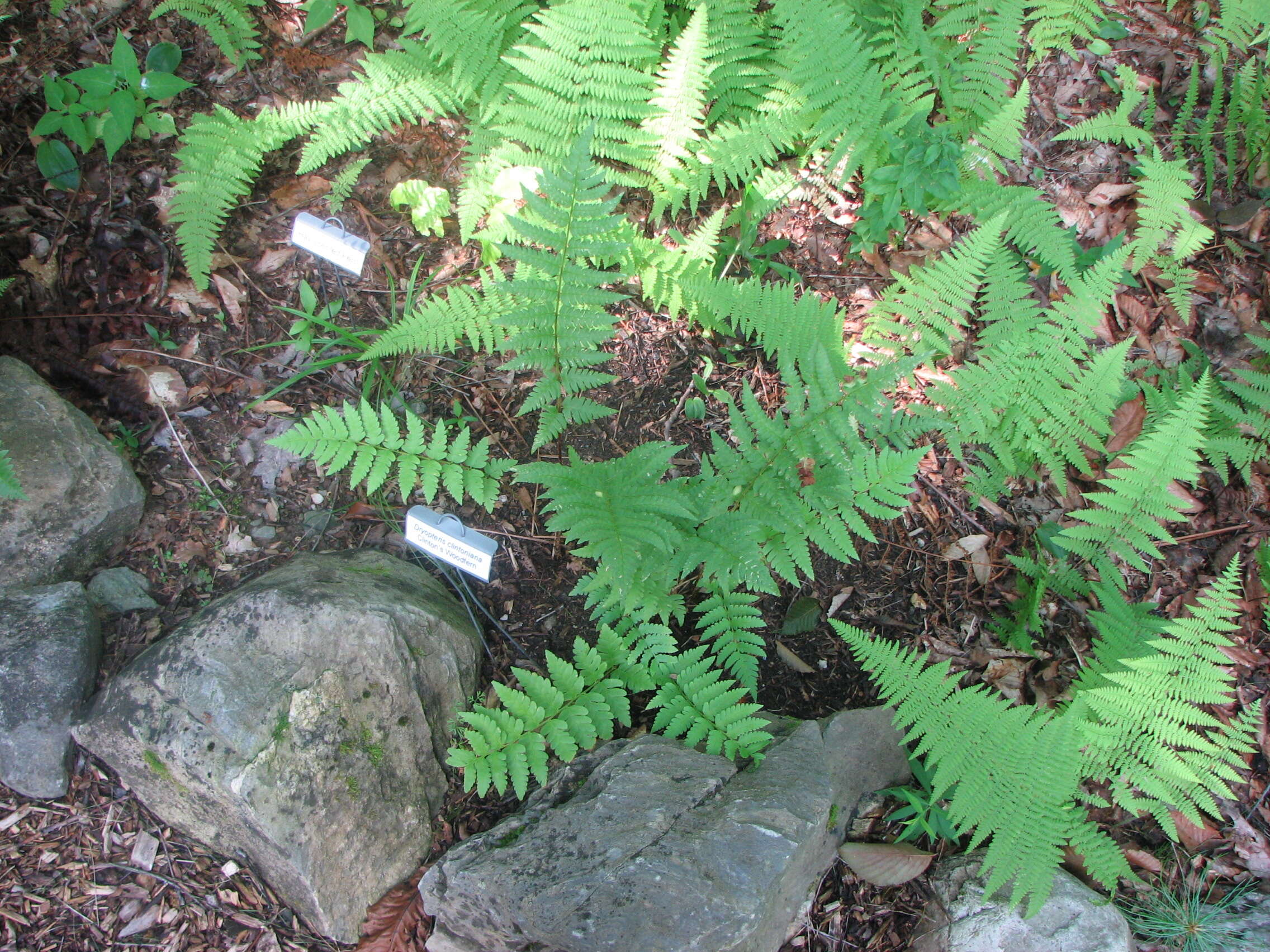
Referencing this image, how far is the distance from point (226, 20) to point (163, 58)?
1.19ft

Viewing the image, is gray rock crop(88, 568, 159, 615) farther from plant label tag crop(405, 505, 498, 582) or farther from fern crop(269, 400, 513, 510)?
plant label tag crop(405, 505, 498, 582)

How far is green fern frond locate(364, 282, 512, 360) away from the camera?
3018mm

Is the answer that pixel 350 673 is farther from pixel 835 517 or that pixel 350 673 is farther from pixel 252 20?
pixel 252 20

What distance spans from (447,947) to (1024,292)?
11.8 feet

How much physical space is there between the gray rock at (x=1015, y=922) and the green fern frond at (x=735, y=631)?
38.0 inches

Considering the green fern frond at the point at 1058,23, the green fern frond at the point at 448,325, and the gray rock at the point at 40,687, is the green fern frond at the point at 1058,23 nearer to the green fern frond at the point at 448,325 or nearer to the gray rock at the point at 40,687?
the green fern frond at the point at 448,325

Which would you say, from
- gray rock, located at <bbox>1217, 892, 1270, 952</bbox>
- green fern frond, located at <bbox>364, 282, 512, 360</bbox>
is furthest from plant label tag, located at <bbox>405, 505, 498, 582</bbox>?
gray rock, located at <bbox>1217, 892, 1270, 952</bbox>

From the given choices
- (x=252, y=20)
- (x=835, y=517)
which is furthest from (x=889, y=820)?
(x=252, y=20)

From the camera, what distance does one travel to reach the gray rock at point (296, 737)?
7.66ft

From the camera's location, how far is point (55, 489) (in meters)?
2.76

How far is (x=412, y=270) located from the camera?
3.60m

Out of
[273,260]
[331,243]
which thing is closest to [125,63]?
[273,260]

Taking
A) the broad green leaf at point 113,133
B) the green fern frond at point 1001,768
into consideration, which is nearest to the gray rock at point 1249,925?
the green fern frond at point 1001,768

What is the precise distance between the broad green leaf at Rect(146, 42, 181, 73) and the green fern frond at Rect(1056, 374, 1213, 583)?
4590mm
